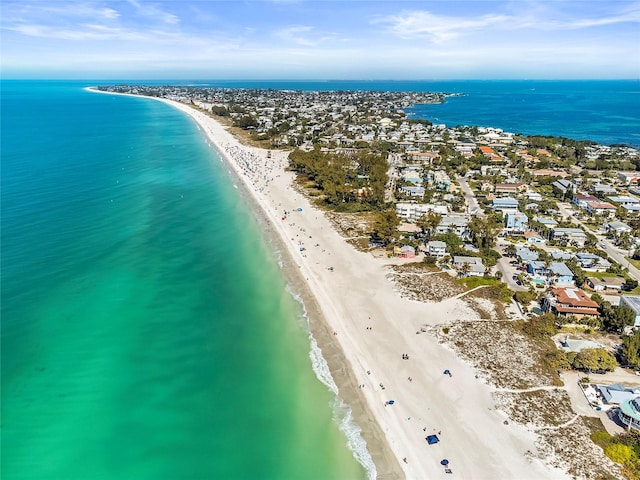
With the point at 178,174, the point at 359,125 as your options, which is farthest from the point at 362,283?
the point at 359,125

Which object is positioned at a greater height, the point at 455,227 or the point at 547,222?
the point at 455,227

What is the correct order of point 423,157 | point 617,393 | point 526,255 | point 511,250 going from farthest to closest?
point 423,157 → point 511,250 → point 526,255 → point 617,393

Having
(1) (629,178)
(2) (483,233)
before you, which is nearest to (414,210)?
(2) (483,233)

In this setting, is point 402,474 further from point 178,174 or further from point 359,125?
point 359,125

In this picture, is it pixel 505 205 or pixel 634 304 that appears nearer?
pixel 634 304

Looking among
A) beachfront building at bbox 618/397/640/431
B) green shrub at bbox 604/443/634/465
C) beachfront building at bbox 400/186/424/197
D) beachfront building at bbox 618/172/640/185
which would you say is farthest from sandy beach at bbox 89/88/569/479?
beachfront building at bbox 618/172/640/185

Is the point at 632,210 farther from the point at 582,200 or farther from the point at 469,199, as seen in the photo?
the point at 469,199
